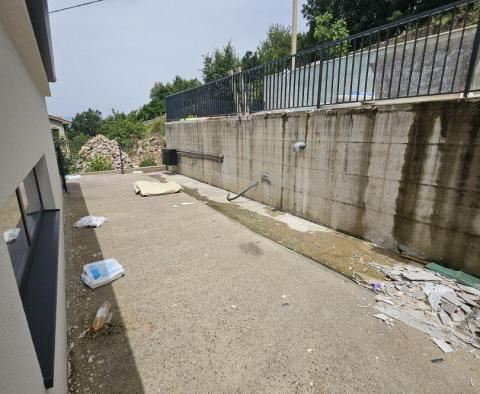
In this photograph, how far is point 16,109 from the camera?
2053mm

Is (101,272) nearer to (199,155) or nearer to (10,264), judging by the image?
(10,264)

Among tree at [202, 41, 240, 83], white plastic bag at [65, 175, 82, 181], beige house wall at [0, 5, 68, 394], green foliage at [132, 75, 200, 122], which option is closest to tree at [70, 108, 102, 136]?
green foliage at [132, 75, 200, 122]

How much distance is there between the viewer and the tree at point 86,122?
179 ft

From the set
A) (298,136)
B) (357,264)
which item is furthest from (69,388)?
(298,136)

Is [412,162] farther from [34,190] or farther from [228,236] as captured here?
A: [34,190]

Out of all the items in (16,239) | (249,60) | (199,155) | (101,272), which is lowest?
(101,272)

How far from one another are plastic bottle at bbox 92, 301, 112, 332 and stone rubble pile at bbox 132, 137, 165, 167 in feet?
42.9

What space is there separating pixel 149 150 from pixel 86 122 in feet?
160

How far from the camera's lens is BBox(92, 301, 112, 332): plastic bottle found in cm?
257

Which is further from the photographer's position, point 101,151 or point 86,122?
point 86,122

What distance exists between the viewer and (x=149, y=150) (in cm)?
1634

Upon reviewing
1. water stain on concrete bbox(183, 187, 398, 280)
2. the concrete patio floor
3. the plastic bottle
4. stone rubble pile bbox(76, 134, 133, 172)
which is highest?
stone rubble pile bbox(76, 134, 133, 172)

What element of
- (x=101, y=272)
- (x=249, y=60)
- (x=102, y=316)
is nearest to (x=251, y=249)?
(x=101, y=272)

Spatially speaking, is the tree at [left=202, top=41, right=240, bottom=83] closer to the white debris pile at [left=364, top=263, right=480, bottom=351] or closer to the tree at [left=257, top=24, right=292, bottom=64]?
the tree at [left=257, top=24, right=292, bottom=64]
